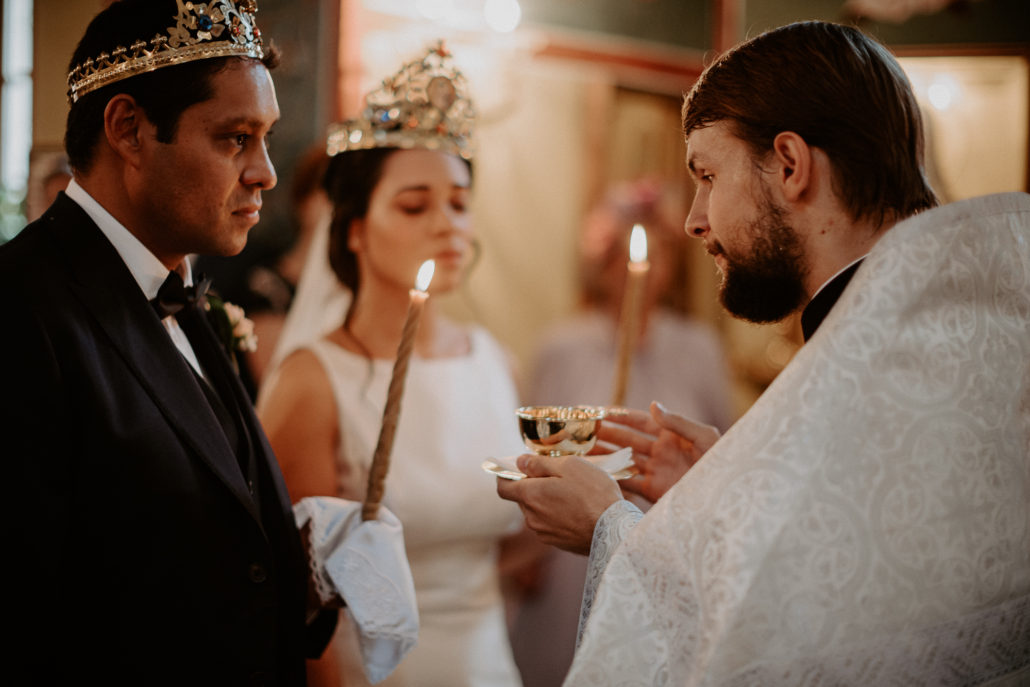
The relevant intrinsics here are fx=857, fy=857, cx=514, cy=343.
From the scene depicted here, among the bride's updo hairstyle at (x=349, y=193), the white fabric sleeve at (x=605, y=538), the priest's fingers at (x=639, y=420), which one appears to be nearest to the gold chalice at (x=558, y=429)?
the white fabric sleeve at (x=605, y=538)

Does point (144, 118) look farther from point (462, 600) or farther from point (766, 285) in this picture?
point (462, 600)

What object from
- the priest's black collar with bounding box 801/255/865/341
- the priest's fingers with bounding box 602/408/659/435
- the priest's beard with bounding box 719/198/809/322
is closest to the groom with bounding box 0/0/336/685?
the priest's fingers with bounding box 602/408/659/435

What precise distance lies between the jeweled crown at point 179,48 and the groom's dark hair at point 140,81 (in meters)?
0.01

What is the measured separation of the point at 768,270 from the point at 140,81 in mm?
1420

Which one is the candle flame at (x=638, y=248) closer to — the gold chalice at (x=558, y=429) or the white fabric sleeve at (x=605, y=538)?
the gold chalice at (x=558, y=429)

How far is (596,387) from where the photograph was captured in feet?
15.9

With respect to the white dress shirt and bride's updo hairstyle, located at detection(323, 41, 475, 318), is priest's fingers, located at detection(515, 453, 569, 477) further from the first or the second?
bride's updo hairstyle, located at detection(323, 41, 475, 318)

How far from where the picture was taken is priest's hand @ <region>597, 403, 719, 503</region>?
2297 mm

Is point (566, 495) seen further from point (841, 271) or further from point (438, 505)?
point (438, 505)

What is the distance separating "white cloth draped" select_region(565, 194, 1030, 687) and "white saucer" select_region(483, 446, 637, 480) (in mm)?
377

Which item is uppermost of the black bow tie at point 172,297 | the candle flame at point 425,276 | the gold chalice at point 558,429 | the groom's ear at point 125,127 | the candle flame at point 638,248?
the groom's ear at point 125,127

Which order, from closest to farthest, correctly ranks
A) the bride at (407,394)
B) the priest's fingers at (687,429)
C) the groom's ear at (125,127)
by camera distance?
the groom's ear at (125,127), the priest's fingers at (687,429), the bride at (407,394)

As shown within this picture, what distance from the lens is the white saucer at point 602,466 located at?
196cm

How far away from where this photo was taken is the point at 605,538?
1814mm
